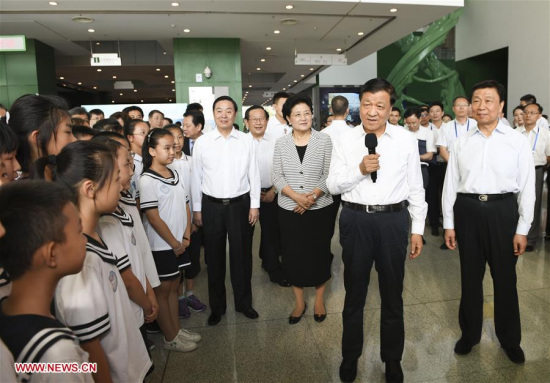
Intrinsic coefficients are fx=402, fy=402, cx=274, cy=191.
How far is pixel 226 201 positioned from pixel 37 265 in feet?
6.79

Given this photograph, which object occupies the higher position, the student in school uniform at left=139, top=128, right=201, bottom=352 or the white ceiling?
the white ceiling

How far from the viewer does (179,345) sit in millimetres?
2666

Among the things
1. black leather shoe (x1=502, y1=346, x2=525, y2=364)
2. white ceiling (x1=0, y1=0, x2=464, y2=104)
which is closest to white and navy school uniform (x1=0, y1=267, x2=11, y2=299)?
black leather shoe (x1=502, y1=346, x2=525, y2=364)

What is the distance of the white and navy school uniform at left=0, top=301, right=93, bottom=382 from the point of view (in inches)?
36.2

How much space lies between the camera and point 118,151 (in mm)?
1783

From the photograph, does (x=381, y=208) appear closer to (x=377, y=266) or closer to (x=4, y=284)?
(x=377, y=266)

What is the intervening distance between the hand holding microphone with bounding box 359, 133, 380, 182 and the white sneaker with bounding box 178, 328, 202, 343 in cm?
166

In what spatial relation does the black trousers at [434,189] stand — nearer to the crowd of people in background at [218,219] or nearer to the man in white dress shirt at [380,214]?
the crowd of people in background at [218,219]

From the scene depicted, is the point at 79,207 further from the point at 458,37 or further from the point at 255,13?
the point at 458,37

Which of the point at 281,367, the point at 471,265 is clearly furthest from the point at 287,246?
the point at 471,265

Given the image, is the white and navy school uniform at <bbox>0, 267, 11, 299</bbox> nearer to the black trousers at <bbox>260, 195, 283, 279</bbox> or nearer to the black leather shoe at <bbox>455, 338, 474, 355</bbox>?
the black leather shoe at <bbox>455, 338, 474, 355</bbox>

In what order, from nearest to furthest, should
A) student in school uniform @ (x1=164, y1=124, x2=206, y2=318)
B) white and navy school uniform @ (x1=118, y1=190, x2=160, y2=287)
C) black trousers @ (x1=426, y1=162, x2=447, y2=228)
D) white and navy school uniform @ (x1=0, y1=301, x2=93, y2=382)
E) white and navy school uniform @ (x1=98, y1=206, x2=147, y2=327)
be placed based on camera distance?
white and navy school uniform @ (x1=0, y1=301, x2=93, y2=382) → white and navy school uniform @ (x1=98, y1=206, x2=147, y2=327) → white and navy school uniform @ (x1=118, y1=190, x2=160, y2=287) → student in school uniform @ (x1=164, y1=124, x2=206, y2=318) → black trousers @ (x1=426, y1=162, x2=447, y2=228)

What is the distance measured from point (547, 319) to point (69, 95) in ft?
71.7

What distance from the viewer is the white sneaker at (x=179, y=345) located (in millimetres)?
2664
